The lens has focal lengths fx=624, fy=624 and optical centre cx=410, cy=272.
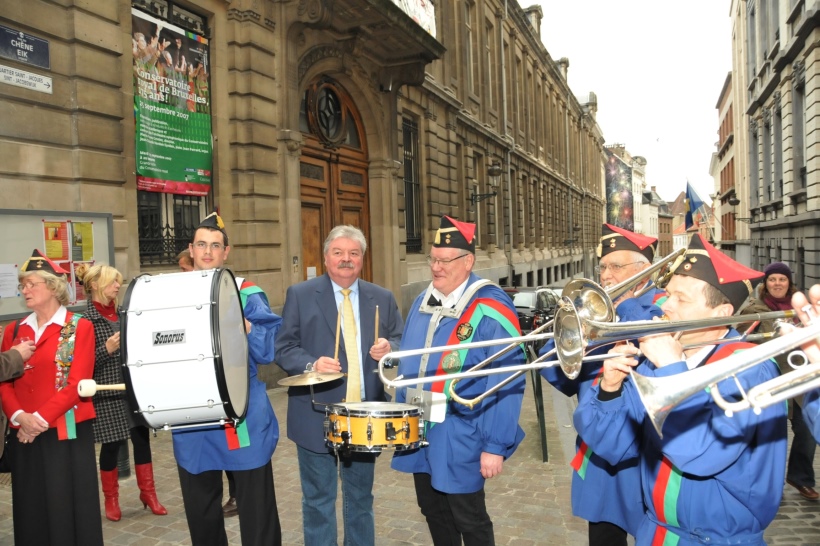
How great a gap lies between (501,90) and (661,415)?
2840cm

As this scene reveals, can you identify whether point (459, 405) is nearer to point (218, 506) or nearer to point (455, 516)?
point (455, 516)

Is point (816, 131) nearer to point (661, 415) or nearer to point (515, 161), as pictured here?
point (515, 161)

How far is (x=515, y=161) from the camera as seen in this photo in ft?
104

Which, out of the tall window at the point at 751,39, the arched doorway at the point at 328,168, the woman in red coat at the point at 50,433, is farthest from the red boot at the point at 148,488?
the tall window at the point at 751,39

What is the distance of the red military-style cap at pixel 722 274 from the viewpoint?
237cm

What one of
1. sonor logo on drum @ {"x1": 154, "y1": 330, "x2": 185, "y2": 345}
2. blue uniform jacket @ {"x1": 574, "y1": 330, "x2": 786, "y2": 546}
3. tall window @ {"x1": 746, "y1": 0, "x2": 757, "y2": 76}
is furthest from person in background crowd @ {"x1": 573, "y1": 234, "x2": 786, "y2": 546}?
tall window @ {"x1": 746, "y1": 0, "x2": 757, "y2": 76}

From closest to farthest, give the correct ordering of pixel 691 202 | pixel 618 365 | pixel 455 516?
pixel 618 365 < pixel 455 516 < pixel 691 202

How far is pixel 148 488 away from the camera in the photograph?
5359mm

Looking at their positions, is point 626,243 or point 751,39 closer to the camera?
point 626,243

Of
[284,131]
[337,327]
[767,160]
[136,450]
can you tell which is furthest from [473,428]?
[767,160]

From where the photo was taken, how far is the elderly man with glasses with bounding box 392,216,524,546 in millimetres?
3502

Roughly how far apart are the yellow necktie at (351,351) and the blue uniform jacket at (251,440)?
20.2 inches

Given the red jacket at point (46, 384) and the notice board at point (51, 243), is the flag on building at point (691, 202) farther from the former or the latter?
the red jacket at point (46, 384)

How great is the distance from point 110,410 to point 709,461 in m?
4.45
